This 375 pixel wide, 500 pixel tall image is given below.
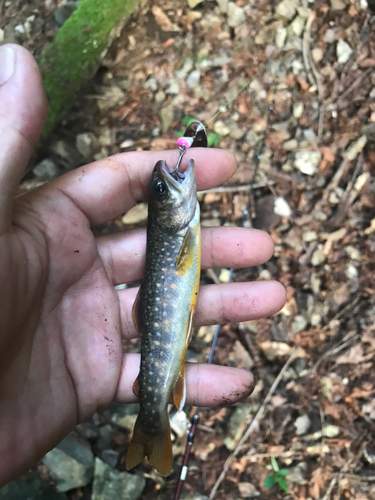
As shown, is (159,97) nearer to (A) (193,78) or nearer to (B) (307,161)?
(A) (193,78)

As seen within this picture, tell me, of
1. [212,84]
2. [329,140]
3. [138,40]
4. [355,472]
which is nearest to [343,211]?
[329,140]

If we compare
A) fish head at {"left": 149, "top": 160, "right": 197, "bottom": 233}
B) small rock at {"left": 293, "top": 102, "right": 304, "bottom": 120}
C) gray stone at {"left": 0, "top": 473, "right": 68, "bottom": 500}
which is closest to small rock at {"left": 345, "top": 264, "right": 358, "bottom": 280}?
small rock at {"left": 293, "top": 102, "right": 304, "bottom": 120}

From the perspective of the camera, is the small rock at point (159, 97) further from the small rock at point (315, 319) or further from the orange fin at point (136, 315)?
the small rock at point (315, 319)

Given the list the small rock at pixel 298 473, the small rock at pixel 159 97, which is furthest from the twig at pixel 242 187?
the small rock at pixel 298 473

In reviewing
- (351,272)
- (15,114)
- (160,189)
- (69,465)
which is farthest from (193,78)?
(69,465)

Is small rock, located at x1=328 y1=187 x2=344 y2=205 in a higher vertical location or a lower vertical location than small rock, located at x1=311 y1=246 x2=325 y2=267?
higher

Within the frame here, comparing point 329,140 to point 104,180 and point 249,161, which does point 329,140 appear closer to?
point 249,161

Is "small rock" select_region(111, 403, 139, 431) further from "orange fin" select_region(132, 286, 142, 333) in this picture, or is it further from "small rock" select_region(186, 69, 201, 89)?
"small rock" select_region(186, 69, 201, 89)
